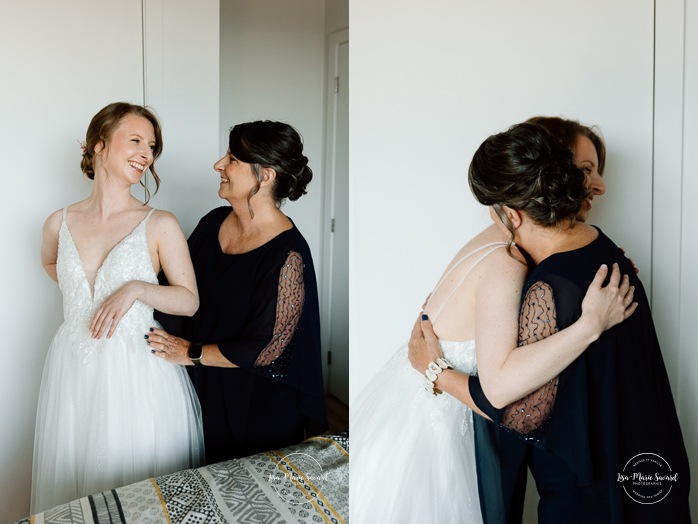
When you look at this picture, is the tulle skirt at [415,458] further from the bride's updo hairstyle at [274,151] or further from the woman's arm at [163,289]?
the bride's updo hairstyle at [274,151]

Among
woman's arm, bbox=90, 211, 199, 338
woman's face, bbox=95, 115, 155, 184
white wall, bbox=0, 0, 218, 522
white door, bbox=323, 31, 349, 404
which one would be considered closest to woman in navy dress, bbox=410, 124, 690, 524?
woman's arm, bbox=90, 211, 199, 338

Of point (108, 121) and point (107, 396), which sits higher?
point (108, 121)

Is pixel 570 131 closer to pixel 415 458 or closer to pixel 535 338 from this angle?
pixel 535 338

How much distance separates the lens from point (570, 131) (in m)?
1.06

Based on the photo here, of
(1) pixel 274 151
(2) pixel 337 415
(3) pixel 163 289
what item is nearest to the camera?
(3) pixel 163 289

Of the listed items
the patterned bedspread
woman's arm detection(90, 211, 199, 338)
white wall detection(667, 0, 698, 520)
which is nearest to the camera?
white wall detection(667, 0, 698, 520)

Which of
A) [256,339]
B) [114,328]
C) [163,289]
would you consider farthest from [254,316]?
[114,328]

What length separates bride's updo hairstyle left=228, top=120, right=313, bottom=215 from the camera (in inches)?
73.5

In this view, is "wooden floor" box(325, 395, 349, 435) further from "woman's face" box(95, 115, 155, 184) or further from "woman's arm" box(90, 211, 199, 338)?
"woman's face" box(95, 115, 155, 184)

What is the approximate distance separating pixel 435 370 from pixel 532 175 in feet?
1.20

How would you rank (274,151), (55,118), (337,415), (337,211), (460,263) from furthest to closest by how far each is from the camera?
(337,415)
(337,211)
(55,118)
(274,151)
(460,263)

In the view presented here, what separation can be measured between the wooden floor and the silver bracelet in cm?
123

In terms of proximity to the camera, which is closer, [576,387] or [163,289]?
[576,387]

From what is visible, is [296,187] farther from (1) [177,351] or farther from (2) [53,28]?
(2) [53,28]
